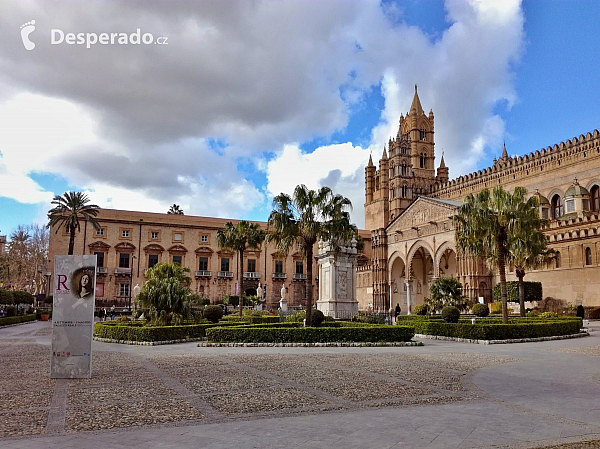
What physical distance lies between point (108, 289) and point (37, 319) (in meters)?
15.0

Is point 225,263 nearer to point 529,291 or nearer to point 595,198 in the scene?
point 529,291

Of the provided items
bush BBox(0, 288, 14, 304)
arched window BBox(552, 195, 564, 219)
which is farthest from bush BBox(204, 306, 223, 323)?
arched window BBox(552, 195, 564, 219)

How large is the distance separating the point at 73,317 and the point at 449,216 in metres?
52.1

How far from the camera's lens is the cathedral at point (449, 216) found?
1708 inches

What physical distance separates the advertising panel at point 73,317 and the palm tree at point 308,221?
43.6ft

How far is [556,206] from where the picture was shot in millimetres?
56500

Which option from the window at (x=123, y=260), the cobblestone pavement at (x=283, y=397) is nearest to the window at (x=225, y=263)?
the window at (x=123, y=260)

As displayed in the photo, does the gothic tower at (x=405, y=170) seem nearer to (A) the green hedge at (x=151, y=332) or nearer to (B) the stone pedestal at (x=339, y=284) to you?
(B) the stone pedestal at (x=339, y=284)

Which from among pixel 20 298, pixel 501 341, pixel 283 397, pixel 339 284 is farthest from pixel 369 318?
pixel 20 298

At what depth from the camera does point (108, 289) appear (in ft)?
196

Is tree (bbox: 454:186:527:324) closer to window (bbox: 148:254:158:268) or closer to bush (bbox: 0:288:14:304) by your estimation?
bush (bbox: 0:288:14:304)

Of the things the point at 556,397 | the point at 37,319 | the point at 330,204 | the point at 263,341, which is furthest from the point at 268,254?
the point at 556,397

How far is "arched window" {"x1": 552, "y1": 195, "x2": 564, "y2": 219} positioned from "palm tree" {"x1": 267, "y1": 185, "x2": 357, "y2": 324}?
40.6 meters

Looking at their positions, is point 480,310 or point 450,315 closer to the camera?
point 450,315
